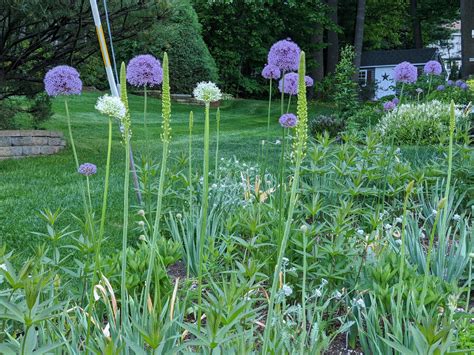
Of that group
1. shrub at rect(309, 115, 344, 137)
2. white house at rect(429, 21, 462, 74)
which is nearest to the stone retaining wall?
shrub at rect(309, 115, 344, 137)

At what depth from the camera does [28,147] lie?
286 inches

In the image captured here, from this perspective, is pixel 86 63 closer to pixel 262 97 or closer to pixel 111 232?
pixel 111 232

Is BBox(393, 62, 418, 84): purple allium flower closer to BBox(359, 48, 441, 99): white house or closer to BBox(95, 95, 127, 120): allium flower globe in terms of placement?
BBox(95, 95, 127, 120): allium flower globe

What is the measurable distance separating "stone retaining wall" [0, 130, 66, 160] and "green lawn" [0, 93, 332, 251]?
20 centimetres

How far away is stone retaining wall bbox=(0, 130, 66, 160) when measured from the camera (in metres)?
7.01

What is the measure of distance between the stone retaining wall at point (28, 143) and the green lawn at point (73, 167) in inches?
8.0

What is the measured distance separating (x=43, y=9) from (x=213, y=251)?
459cm

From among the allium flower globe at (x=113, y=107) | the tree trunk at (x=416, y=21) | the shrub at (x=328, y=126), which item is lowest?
the shrub at (x=328, y=126)

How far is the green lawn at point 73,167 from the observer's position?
4.16m

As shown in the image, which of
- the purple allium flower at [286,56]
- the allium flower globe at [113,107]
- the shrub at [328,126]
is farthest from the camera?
the shrub at [328,126]

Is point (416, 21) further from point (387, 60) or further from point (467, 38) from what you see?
point (467, 38)

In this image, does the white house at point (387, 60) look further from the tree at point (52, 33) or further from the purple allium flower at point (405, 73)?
the purple allium flower at point (405, 73)

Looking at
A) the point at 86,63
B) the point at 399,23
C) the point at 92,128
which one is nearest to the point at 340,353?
the point at 86,63

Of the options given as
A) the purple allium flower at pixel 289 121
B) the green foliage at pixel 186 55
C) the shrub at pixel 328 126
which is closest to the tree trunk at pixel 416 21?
the green foliage at pixel 186 55
